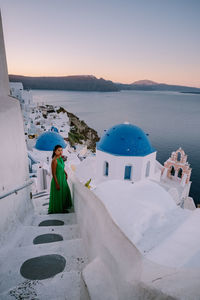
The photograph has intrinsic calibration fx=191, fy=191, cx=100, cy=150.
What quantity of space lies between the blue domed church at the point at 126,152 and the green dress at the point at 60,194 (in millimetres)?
5606

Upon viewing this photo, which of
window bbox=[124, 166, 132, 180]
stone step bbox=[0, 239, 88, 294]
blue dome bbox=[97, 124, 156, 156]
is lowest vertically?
window bbox=[124, 166, 132, 180]

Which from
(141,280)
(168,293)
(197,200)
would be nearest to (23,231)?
(141,280)

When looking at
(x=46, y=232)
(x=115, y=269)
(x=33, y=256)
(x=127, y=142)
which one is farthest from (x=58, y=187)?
(x=127, y=142)

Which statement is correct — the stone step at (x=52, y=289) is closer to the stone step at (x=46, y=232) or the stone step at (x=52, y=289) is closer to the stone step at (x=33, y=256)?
the stone step at (x=33, y=256)

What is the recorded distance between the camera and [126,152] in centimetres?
921

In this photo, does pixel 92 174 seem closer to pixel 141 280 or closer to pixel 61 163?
pixel 61 163

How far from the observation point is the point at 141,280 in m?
1.30

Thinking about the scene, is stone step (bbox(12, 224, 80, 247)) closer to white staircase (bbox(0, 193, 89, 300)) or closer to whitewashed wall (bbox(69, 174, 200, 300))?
white staircase (bbox(0, 193, 89, 300))

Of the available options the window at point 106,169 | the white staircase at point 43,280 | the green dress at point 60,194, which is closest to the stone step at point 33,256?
the white staircase at point 43,280

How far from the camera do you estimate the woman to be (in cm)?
359

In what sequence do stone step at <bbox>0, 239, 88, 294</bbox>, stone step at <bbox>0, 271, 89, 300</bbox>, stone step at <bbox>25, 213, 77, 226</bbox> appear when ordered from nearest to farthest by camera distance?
stone step at <bbox>0, 271, 89, 300</bbox> < stone step at <bbox>0, 239, 88, 294</bbox> < stone step at <bbox>25, 213, 77, 226</bbox>

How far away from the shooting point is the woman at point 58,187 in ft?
11.8

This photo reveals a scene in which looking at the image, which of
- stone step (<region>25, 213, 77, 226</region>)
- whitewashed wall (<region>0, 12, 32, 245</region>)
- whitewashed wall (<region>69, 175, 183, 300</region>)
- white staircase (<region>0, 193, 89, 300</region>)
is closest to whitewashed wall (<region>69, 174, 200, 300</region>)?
whitewashed wall (<region>69, 175, 183, 300</region>)

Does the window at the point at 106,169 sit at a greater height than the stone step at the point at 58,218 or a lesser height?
lesser
